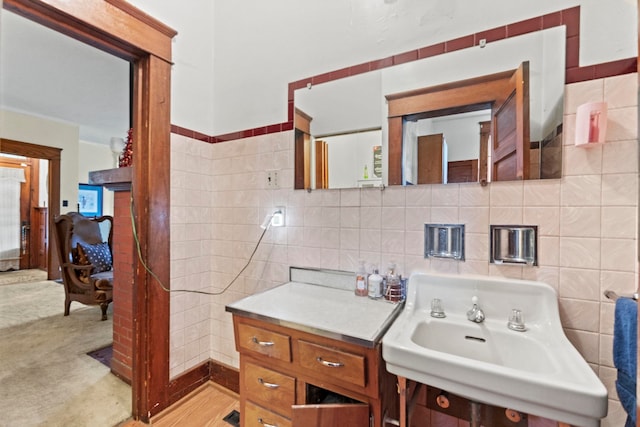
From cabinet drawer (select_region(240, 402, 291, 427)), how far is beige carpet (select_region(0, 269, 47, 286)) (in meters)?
5.08

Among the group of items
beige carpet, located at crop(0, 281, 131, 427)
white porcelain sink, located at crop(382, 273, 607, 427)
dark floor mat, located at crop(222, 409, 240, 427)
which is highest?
white porcelain sink, located at crop(382, 273, 607, 427)

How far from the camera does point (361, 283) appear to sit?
1.36 meters

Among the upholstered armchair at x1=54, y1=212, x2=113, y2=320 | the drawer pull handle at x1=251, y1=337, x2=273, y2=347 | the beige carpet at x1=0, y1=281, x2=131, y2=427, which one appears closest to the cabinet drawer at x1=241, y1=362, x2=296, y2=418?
the drawer pull handle at x1=251, y1=337, x2=273, y2=347

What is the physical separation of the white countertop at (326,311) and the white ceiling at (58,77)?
216cm

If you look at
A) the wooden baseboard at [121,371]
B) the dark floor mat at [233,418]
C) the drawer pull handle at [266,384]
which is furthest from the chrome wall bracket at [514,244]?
the wooden baseboard at [121,371]

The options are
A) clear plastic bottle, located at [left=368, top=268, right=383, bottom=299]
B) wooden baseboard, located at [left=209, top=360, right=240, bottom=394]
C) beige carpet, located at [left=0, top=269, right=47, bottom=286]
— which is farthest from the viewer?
beige carpet, located at [left=0, top=269, right=47, bottom=286]

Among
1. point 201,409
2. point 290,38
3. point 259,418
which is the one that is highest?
point 290,38

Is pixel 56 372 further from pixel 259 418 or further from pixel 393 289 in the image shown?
pixel 393 289

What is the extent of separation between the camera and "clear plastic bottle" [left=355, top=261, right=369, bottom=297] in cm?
135

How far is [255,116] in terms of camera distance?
175 cm

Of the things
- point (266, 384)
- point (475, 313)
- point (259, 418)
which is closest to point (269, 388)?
point (266, 384)

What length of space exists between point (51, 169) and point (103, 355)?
360 cm

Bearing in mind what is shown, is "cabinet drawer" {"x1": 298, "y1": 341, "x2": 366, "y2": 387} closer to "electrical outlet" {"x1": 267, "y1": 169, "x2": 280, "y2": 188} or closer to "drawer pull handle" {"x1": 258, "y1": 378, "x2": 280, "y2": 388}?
"drawer pull handle" {"x1": 258, "y1": 378, "x2": 280, "y2": 388}

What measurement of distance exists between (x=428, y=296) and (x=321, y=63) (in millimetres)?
1315
